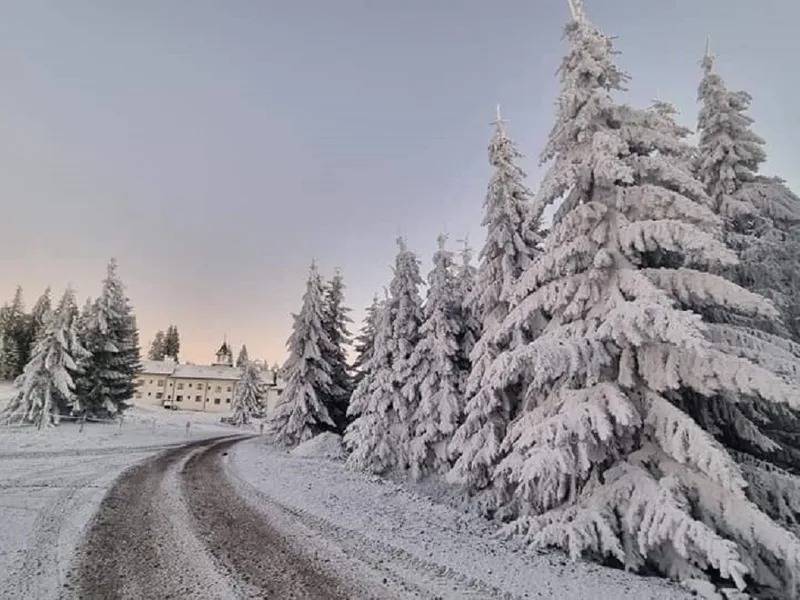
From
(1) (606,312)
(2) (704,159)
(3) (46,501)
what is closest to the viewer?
(1) (606,312)

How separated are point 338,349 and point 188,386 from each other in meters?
73.5

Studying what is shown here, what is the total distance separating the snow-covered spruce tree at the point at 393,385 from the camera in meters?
21.5

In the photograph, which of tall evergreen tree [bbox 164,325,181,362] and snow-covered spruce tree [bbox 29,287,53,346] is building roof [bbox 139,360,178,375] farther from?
snow-covered spruce tree [bbox 29,287,53,346]

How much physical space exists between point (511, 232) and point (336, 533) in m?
13.0

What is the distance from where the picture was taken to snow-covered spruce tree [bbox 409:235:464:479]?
772 inches

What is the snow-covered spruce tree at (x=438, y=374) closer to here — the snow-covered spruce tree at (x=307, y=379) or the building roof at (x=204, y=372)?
the snow-covered spruce tree at (x=307, y=379)

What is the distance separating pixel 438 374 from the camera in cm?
2059

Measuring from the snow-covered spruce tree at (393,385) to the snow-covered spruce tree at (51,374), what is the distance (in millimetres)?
22076

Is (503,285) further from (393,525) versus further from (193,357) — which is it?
(193,357)

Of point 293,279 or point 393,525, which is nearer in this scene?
point 393,525

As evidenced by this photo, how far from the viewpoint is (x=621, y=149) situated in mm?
9438

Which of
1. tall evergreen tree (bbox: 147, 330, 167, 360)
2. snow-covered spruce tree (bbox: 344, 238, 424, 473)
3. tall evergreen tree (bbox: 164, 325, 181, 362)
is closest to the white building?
tall evergreen tree (bbox: 164, 325, 181, 362)

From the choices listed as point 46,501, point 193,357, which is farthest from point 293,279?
point 193,357

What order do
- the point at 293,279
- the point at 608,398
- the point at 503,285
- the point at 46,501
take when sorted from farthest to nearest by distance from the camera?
the point at 293,279
the point at 503,285
the point at 46,501
the point at 608,398
